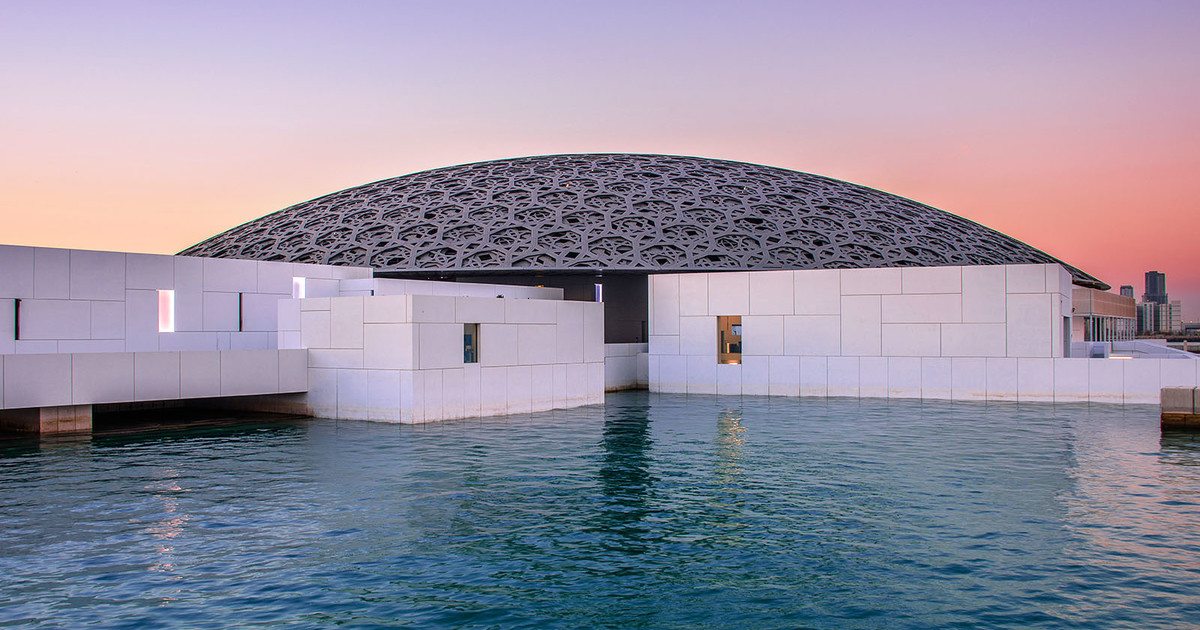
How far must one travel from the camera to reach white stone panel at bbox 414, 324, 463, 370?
71.1 feet

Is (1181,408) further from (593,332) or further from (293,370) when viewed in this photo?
(293,370)

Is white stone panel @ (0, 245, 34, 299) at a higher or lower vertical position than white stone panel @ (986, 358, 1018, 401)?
higher

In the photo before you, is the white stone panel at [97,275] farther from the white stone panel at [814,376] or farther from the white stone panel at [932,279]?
the white stone panel at [932,279]

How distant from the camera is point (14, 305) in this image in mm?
23016

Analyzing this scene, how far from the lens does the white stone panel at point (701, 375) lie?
3027cm

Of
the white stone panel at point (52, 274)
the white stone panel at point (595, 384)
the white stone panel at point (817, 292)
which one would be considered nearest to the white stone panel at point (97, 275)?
the white stone panel at point (52, 274)

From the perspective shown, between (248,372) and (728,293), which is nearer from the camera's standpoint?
(248,372)

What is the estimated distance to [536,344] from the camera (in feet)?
81.9

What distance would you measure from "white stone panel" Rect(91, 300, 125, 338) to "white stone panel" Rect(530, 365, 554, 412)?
1086 centimetres

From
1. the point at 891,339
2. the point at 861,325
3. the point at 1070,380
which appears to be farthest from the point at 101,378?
the point at 1070,380

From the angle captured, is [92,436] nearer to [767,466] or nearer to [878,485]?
[767,466]

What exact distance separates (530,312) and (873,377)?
10662 millimetres

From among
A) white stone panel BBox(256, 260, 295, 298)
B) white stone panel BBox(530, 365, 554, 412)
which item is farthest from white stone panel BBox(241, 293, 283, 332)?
white stone panel BBox(530, 365, 554, 412)

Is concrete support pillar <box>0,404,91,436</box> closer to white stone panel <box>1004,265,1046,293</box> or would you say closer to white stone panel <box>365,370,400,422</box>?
white stone panel <box>365,370,400,422</box>
